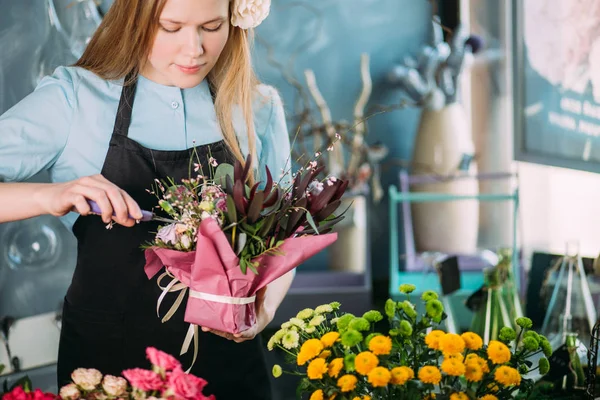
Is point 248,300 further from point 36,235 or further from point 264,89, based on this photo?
point 36,235

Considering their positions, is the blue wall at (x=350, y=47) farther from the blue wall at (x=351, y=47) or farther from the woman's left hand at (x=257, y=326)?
the woman's left hand at (x=257, y=326)

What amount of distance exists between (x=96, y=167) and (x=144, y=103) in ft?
0.62

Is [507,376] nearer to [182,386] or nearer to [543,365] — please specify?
[543,365]

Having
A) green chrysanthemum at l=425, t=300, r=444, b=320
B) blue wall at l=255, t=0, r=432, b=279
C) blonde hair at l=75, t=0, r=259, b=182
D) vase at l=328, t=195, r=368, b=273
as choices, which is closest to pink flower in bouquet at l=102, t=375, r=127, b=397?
green chrysanthemum at l=425, t=300, r=444, b=320

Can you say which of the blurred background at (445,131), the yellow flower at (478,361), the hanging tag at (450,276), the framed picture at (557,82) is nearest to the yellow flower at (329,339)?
the yellow flower at (478,361)

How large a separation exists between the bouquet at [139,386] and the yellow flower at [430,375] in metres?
0.34

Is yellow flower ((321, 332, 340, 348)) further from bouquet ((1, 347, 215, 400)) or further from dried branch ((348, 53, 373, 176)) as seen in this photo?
dried branch ((348, 53, 373, 176))

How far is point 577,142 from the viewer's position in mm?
4031

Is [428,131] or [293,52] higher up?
[293,52]

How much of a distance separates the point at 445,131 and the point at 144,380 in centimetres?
468

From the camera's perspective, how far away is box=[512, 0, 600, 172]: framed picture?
3.96m

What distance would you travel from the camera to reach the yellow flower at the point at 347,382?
1.18m

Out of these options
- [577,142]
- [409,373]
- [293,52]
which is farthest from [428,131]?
[409,373]

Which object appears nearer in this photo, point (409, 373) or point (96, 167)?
point (409, 373)
